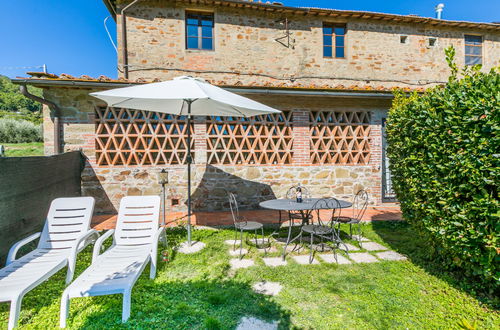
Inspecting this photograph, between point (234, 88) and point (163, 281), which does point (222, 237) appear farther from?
point (234, 88)

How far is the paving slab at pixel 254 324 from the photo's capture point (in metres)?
2.23

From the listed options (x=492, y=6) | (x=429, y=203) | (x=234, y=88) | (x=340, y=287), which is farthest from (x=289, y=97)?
(x=492, y=6)

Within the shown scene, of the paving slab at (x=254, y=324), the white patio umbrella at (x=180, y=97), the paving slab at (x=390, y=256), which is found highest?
the white patio umbrella at (x=180, y=97)

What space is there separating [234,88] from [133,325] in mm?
4577

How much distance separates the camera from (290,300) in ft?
8.65

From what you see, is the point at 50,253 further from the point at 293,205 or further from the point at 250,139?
the point at 250,139

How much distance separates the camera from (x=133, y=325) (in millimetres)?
2301

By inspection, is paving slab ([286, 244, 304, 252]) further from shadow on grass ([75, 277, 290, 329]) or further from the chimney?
the chimney

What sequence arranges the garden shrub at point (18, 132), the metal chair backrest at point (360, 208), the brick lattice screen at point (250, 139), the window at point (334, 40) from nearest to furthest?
the metal chair backrest at point (360, 208) < the brick lattice screen at point (250, 139) < the window at point (334, 40) < the garden shrub at point (18, 132)

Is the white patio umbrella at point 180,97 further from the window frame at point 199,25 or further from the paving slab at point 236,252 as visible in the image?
the window frame at point 199,25

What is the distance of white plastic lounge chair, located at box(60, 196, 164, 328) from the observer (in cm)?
235

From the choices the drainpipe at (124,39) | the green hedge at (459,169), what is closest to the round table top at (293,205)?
the green hedge at (459,169)

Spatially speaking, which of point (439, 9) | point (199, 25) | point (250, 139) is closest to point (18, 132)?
point (199, 25)

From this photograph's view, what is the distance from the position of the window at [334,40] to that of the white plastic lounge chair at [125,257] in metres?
7.88
